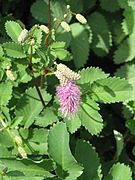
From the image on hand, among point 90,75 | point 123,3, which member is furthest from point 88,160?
point 123,3

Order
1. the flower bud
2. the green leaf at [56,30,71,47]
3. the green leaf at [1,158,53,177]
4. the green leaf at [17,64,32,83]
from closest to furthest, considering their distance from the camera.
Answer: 1. the green leaf at [1,158,53,177]
2. the flower bud
3. the green leaf at [17,64,32,83]
4. the green leaf at [56,30,71,47]

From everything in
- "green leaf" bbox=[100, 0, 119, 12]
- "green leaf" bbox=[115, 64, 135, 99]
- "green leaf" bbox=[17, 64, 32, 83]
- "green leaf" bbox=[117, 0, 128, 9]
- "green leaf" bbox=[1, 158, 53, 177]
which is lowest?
"green leaf" bbox=[1, 158, 53, 177]

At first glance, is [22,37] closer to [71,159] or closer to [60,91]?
[60,91]

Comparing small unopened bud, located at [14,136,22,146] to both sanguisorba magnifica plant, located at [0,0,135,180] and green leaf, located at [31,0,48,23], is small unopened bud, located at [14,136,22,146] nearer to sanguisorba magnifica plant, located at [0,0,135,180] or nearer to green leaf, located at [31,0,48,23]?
sanguisorba magnifica plant, located at [0,0,135,180]

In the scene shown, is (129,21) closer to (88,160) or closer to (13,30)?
(13,30)

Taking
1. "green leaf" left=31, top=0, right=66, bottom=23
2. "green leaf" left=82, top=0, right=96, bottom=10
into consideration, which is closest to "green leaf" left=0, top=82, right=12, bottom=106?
"green leaf" left=31, top=0, right=66, bottom=23
